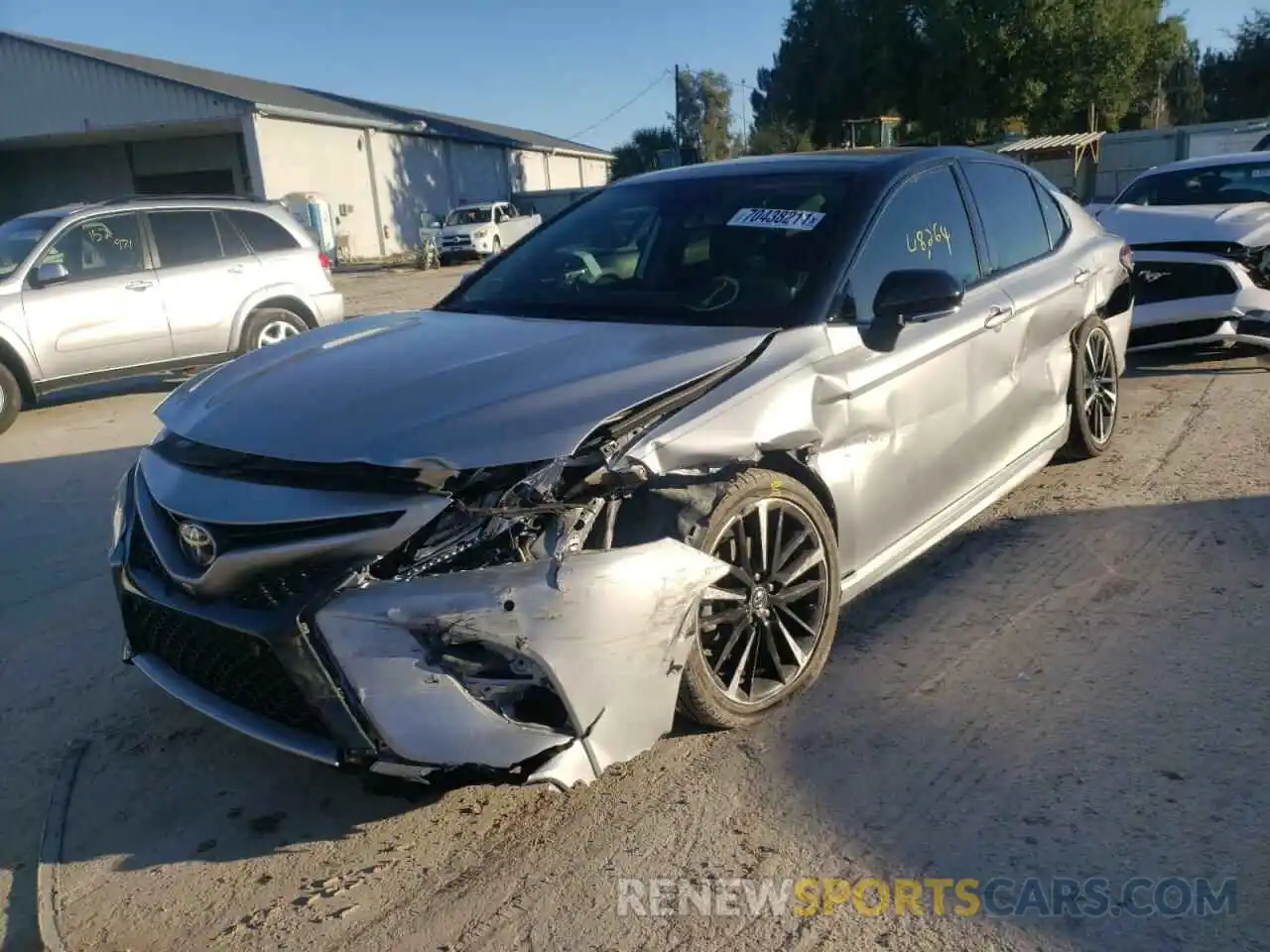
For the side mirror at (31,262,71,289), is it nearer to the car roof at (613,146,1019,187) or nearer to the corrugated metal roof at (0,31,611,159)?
the car roof at (613,146,1019,187)

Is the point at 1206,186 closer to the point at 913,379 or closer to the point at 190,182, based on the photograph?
the point at 913,379

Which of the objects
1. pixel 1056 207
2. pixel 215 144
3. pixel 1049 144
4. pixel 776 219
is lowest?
pixel 1056 207

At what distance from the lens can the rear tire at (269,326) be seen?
9859 millimetres

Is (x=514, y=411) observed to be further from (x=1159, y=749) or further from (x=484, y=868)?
(x=1159, y=749)

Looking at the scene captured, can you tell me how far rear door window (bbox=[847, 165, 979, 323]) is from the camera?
375 centimetres

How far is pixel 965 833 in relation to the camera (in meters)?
2.76

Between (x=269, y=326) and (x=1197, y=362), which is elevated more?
(x=269, y=326)

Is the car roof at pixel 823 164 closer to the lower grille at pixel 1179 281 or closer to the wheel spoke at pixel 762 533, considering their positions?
the wheel spoke at pixel 762 533

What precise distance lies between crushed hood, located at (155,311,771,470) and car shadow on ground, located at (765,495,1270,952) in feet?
3.84

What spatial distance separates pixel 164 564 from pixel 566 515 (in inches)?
42.9

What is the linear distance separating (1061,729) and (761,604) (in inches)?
38.2

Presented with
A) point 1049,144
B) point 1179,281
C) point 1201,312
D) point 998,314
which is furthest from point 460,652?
point 1049,144

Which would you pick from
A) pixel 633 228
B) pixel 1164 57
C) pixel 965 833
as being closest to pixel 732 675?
pixel 965 833

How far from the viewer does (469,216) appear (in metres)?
33.1
